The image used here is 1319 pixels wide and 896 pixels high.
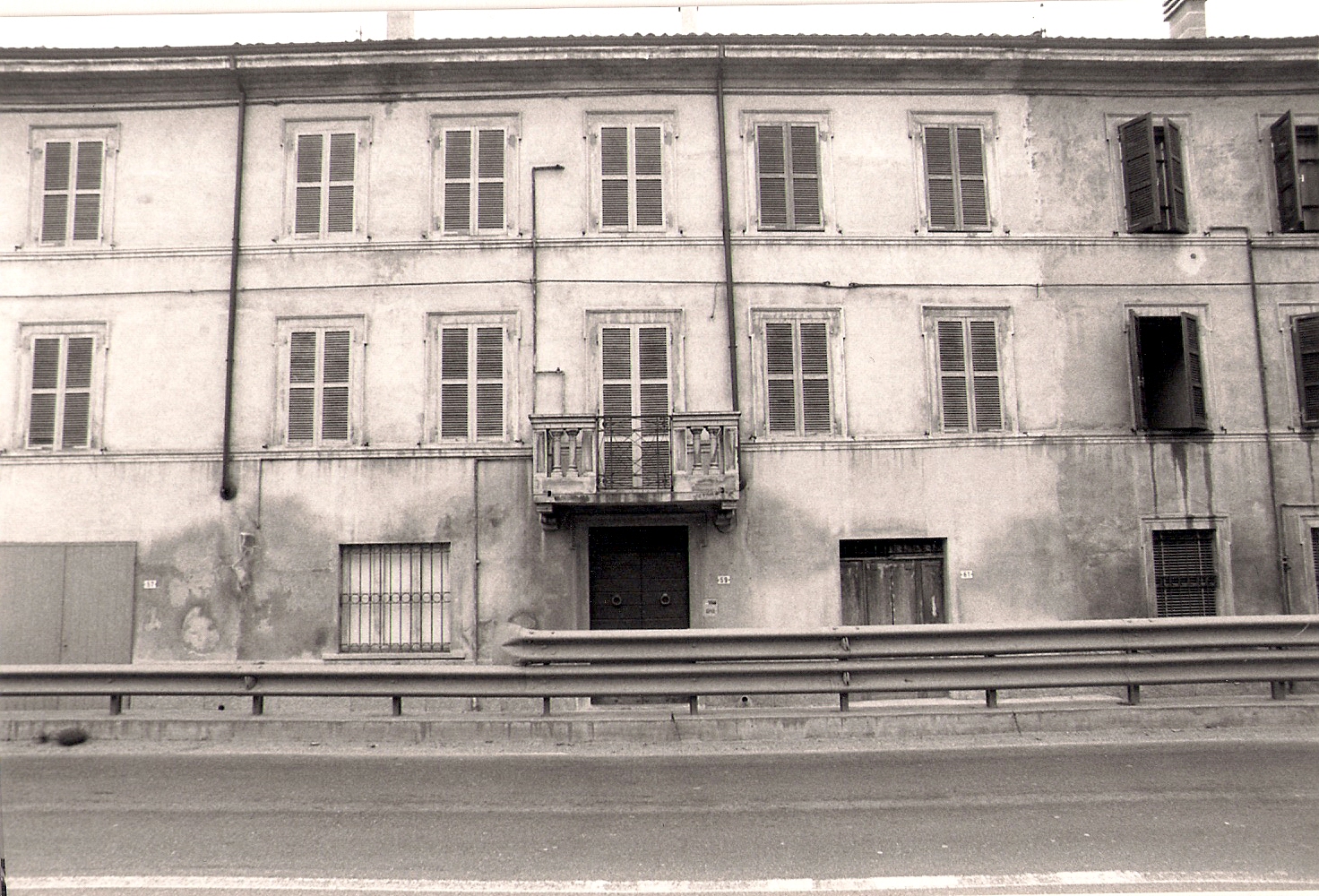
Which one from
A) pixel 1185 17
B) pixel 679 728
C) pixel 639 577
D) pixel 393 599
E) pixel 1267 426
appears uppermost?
pixel 1185 17

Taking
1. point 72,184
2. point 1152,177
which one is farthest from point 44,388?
point 1152,177

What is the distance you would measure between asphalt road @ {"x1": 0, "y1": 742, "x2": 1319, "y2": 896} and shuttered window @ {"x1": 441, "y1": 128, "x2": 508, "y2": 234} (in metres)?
8.43

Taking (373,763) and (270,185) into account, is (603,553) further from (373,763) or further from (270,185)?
(270,185)

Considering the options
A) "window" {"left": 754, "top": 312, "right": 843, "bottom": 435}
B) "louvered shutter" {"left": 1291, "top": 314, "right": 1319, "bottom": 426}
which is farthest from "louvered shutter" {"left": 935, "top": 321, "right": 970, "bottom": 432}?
"louvered shutter" {"left": 1291, "top": 314, "right": 1319, "bottom": 426}

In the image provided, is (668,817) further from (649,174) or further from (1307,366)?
(1307,366)

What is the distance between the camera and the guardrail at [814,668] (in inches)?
362

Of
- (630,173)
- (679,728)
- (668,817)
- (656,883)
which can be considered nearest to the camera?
(656,883)

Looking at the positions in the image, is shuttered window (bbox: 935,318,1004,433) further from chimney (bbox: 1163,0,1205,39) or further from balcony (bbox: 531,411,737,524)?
chimney (bbox: 1163,0,1205,39)

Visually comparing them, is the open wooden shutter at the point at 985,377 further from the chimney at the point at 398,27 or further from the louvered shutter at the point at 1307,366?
the chimney at the point at 398,27

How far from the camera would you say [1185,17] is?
52.0 ft

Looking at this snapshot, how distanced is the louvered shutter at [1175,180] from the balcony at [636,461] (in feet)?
24.5

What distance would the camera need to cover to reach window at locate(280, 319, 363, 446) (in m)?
13.9

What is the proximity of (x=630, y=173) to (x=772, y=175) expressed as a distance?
212 centimetres

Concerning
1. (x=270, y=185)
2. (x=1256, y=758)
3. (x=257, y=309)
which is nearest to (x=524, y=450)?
(x=257, y=309)
